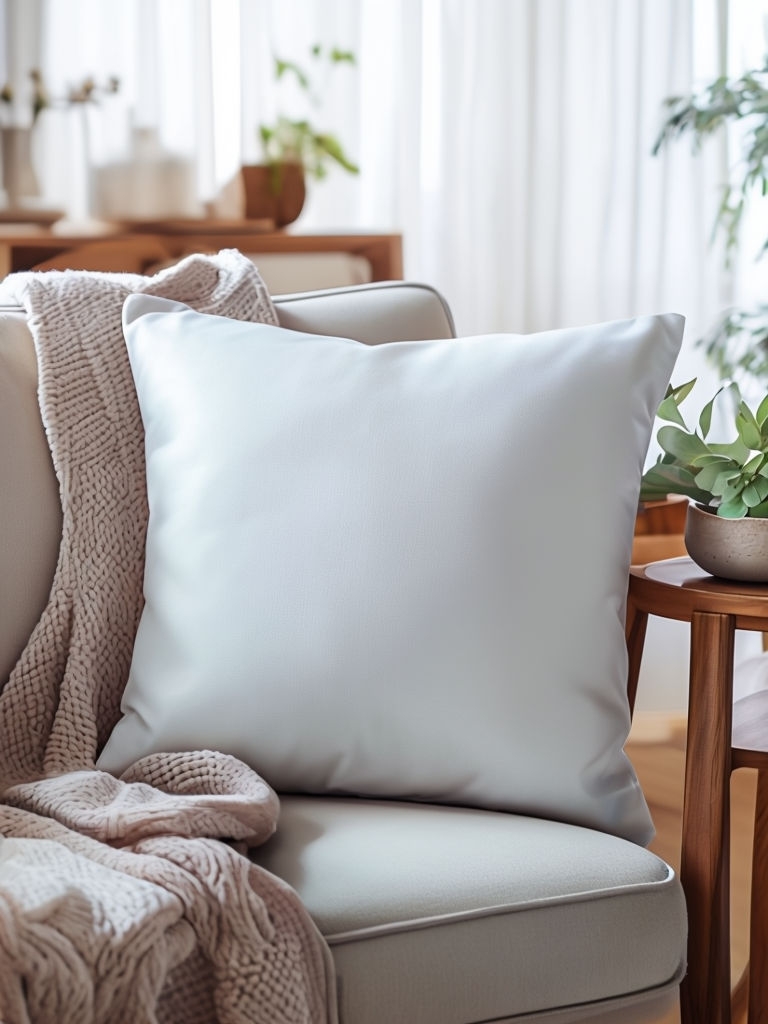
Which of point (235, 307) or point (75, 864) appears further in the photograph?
point (235, 307)

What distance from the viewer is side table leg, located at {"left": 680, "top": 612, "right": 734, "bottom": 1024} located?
1100 millimetres

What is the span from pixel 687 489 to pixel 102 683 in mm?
632

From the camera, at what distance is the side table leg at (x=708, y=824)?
1100 mm

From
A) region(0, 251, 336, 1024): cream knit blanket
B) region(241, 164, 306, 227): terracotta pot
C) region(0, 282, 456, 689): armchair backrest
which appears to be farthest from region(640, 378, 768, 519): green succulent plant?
region(241, 164, 306, 227): terracotta pot

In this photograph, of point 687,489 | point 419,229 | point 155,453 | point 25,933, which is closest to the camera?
point 25,933

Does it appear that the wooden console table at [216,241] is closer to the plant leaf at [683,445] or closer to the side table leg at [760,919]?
the plant leaf at [683,445]

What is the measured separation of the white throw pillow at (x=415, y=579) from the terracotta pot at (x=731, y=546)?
179 millimetres

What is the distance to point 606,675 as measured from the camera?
1.05 metres

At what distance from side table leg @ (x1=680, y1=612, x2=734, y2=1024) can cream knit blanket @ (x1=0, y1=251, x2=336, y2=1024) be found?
0.40 metres

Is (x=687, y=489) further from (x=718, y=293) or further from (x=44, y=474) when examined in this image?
(x=718, y=293)

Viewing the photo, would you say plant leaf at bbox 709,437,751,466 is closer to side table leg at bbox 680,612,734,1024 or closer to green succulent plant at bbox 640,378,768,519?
green succulent plant at bbox 640,378,768,519

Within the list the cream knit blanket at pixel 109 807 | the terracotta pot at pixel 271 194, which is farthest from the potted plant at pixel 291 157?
Answer: the cream knit blanket at pixel 109 807

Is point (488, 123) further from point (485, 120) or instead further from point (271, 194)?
point (271, 194)

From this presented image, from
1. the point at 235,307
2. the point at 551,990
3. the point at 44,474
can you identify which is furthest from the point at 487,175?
the point at 551,990
